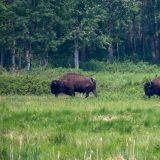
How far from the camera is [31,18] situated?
41.3 metres

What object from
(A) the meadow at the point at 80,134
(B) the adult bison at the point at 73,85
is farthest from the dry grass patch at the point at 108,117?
(B) the adult bison at the point at 73,85

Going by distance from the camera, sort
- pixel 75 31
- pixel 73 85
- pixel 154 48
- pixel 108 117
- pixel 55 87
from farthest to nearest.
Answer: pixel 154 48, pixel 75 31, pixel 73 85, pixel 55 87, pixel 108 117

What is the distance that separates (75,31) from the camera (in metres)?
44.2

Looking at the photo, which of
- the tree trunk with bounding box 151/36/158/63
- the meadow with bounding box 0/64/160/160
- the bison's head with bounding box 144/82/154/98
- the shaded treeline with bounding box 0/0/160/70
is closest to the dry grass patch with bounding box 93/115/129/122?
the meadow with bounding box 0/64/160/160

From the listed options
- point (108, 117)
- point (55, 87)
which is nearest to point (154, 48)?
point (55, 87)

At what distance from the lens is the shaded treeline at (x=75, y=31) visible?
4112 cm

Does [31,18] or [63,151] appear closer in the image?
[63,151]

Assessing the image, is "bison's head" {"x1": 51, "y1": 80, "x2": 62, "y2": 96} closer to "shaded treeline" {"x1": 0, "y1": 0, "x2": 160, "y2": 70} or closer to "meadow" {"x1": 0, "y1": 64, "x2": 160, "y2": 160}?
"meadow" {"x1": 0, "y1": 64, "x2": 160, "y2": 160}

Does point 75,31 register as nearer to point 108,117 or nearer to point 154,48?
point 154,48

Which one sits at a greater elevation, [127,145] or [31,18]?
[31,18]

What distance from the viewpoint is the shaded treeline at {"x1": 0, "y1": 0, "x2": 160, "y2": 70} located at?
4112 centimetres

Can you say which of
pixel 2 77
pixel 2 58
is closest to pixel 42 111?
pixel 2 77

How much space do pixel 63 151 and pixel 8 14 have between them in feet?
103

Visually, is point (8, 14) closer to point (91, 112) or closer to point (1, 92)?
point (1, 92)
